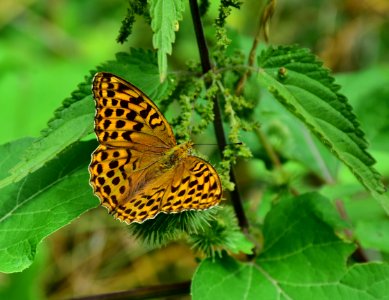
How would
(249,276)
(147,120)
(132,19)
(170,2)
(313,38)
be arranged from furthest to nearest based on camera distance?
(313,38), (249,276), (147,120), (132,19), (170,2)

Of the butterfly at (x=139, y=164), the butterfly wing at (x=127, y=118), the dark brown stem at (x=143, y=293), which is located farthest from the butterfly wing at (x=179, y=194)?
the dark brown stem at (x=143, y=293)

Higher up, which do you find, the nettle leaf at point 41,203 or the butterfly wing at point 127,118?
the butterfly wing at point 127,118

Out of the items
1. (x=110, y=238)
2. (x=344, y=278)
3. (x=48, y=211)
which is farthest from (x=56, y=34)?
(x=344, y=278)

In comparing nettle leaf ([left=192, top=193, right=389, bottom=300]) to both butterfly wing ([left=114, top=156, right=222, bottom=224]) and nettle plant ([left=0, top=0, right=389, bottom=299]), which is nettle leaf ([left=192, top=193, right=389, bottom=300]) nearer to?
nettle plant ([left=0, top=0, right=389, bottom=299])

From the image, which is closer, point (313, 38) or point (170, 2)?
point (170, 2)

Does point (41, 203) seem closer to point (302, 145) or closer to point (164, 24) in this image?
point (164, 24)

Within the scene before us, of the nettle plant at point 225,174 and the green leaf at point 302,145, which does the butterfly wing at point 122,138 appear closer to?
the nettle plant at point 225,174

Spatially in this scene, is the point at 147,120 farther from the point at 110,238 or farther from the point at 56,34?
the point at 56,34
